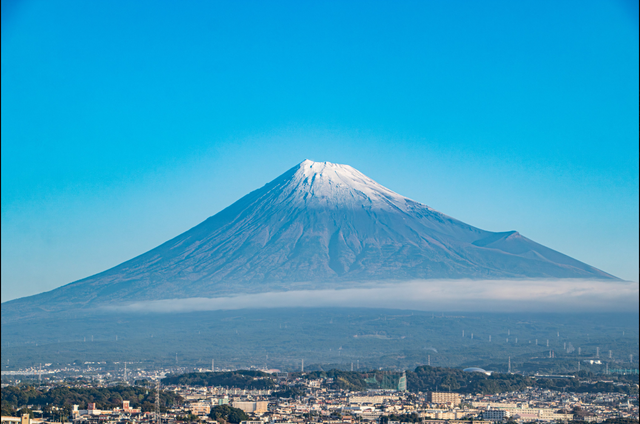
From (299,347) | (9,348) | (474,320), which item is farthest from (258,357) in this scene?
(474,320)

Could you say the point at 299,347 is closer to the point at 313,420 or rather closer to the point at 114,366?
the point at 114,366

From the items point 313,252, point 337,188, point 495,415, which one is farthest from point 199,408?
point 337,188

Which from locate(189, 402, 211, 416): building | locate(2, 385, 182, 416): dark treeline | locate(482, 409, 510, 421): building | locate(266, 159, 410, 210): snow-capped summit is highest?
locate(266, 159, 410, 210): snow-capped summit

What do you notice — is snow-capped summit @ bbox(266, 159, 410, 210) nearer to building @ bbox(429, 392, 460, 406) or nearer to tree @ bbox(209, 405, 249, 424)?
building @ bbox(429, 392, 460, 406)

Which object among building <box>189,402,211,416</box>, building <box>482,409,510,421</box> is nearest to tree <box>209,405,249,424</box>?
building <box>189,402,211,416</box>

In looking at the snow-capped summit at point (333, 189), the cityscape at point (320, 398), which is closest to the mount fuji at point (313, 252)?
the snow-capped summit at point (333, 189)

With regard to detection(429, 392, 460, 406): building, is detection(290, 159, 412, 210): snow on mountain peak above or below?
above

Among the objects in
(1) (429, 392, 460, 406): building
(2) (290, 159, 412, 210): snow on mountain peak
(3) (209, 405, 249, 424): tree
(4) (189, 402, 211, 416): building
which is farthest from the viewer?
(2) (290, 159, 412, 210): snow on mountain peak
